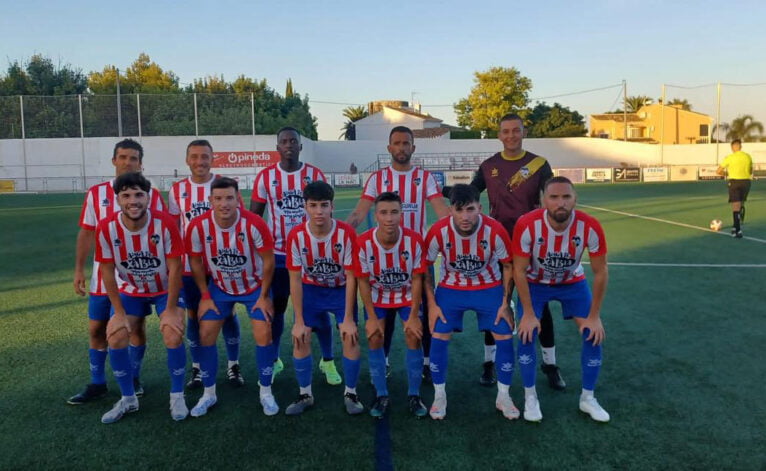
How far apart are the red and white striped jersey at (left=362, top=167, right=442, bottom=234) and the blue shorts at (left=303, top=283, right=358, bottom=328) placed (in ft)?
2.86

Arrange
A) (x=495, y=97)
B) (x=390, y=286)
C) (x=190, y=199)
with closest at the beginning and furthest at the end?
(x=390, y=286)
(x=190, y=199)
(x=495, y=97)

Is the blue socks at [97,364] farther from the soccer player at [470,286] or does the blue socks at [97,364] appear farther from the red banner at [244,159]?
the red banner at [244,159]

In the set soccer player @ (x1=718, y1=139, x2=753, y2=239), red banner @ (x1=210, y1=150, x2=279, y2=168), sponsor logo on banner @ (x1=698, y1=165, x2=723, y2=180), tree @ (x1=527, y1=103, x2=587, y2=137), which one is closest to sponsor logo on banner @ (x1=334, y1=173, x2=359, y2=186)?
red banner @ (x1=210, y1=150, x2=279, y2=168)

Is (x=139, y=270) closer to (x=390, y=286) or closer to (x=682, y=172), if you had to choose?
(x=390, y=286)

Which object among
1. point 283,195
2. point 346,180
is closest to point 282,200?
point 283,195

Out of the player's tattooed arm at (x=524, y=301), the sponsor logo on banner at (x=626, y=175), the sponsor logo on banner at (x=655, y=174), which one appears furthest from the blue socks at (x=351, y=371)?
the sponsor logo on banner at (x=655, y=174)

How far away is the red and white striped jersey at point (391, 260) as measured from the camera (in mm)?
4113

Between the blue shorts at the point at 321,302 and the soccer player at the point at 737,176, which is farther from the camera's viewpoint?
the soccer player at the point at 737,176

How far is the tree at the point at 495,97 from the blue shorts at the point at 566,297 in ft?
179

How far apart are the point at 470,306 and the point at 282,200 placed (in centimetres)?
199

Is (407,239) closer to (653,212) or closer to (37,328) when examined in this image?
(37,328)

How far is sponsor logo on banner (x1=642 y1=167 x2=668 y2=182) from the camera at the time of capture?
3853 centimetres

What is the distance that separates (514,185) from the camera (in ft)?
16.0

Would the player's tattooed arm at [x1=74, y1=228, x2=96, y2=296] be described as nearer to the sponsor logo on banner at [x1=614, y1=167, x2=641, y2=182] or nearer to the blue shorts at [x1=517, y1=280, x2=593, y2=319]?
the blue shorts at [x1=517, y1=280, x2=593, y2=319]
